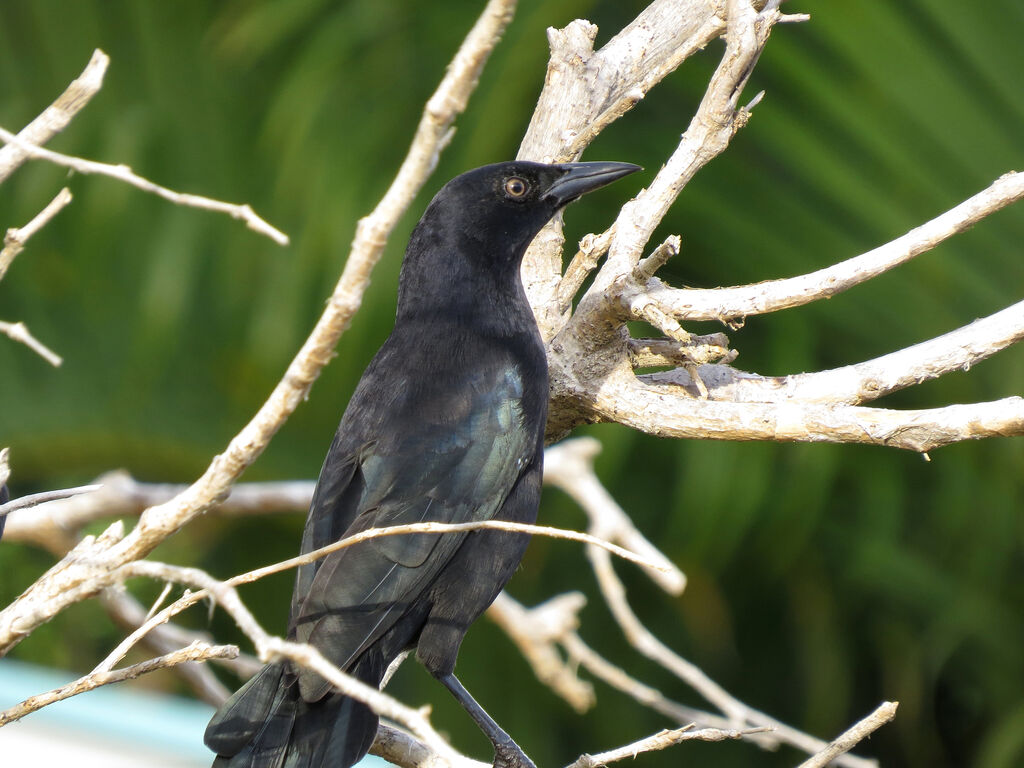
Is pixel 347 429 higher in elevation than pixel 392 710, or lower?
higher

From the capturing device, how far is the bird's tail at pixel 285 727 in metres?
1.95

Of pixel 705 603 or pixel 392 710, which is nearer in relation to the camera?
pixel 392 710

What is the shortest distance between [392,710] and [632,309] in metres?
0.99

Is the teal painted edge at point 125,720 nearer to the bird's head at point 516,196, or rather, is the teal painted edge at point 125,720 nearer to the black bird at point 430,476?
the black bird at point 430,476

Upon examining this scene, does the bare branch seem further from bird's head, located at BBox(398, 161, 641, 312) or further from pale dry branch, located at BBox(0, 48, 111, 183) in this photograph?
pale dry branch, located at BBox(0, 48, 111, 183)

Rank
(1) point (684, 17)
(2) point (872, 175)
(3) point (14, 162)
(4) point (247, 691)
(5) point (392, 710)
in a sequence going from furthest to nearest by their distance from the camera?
(2) point (872, 175), (1) point (684, 17), (4) point (247, 691), (3) point (14, 162), (5) point (392, 710)

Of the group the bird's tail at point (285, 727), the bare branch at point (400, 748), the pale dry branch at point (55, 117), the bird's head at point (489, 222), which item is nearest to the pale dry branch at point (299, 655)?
the pale dry branch at point (55, 117)

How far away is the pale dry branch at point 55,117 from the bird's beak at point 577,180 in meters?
0.94

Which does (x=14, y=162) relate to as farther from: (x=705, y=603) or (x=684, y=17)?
(x=705, y=603)

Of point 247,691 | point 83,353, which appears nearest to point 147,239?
point 83,353

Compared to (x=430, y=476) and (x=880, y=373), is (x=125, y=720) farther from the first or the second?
(x=880, y=373)

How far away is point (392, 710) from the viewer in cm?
99

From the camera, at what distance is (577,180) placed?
2354 mm

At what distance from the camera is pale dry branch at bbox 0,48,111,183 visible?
5.40 feet
